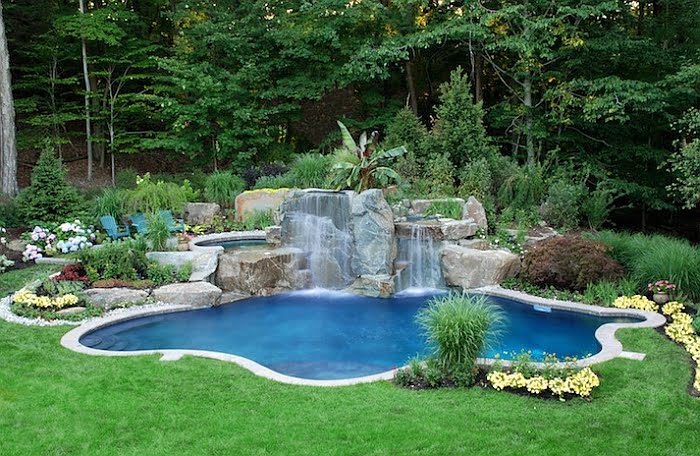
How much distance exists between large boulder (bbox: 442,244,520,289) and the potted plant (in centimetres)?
229

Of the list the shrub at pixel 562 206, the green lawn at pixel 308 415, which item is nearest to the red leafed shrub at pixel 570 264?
the shrub at pixel 562 206

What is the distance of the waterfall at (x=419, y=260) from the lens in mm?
11062

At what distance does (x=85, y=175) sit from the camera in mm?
18656

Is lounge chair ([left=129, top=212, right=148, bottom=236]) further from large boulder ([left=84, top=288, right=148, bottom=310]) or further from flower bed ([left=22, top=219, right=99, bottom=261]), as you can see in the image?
large boulder ([left=84, top=288, right=148, bottom=310])

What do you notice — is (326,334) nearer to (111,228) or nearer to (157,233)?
(157,233)

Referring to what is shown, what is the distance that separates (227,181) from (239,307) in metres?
5.16

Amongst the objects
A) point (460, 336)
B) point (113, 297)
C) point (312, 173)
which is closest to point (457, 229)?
point (312, 173)

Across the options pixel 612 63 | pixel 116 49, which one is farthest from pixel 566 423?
pixel 116 49

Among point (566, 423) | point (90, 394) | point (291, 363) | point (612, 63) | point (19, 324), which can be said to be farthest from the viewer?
point (612, 63)

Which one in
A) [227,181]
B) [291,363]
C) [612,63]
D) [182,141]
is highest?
[612,63]

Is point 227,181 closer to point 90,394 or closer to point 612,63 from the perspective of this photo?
point 90,394

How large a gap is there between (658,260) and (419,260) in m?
3.92

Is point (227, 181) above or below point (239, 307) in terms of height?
above

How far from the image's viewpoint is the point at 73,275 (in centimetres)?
952
